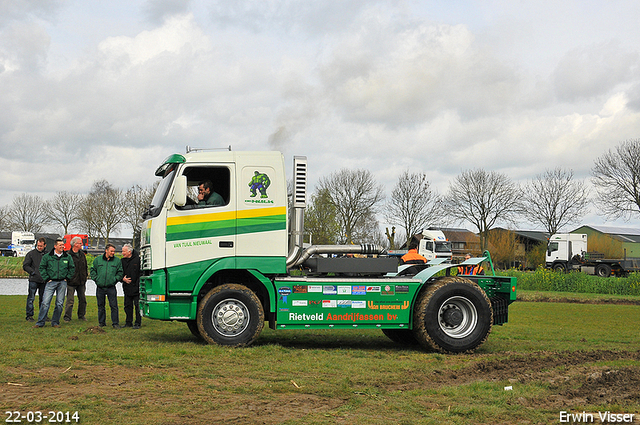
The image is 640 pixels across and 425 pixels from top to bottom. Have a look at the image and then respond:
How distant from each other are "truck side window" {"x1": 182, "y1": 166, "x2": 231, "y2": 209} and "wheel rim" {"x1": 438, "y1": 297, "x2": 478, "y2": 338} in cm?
432

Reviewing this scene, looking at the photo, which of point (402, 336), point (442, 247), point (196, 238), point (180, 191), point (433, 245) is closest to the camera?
point (180, 191)

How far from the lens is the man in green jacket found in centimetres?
1323

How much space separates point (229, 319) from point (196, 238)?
57.6 inches

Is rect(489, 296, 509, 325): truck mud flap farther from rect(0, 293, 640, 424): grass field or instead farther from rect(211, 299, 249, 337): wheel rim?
rect(211, 299, 249, 337): wheel rim

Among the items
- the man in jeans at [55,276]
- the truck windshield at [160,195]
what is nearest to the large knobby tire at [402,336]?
the truck windshield at [160,195]

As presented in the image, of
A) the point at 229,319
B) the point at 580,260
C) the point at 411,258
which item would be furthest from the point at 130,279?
the point at 580,260

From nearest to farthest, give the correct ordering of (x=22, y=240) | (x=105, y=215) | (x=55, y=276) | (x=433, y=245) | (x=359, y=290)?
(x=359, y=290) < (x=55, y=276) < (x=433, y=245) < (x=105, y=215) < (x=22, y=240)

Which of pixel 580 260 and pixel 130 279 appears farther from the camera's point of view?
pixel 580 260

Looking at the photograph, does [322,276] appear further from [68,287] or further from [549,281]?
[549,281]

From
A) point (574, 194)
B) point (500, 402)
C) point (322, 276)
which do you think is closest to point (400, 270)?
point (322, 276)

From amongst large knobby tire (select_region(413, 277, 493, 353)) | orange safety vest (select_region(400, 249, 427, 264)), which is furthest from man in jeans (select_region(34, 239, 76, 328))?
large knobby tire (select_region(413, 277, 493, 353))

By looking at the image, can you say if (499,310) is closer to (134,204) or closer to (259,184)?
(259,184)

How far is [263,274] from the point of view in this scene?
34.0 ft

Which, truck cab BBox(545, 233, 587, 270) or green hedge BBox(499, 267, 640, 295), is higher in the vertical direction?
truck cab BBox(545, 233, 587, 270)
